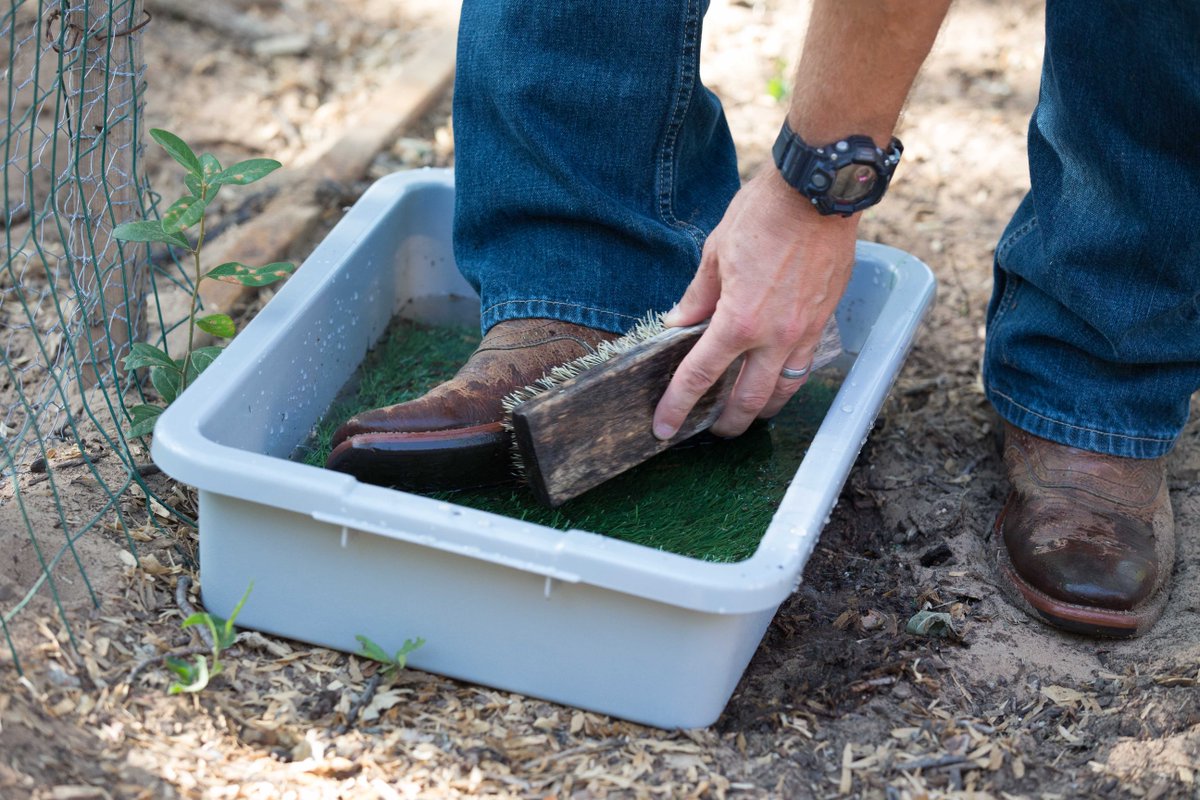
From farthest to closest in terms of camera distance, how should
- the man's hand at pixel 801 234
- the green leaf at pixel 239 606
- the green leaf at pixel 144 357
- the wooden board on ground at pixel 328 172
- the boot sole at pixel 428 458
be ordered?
the wooden board on ground at pixel 328 172
the green leaf at pixel 144 357
the boot sole at pixel 428 458
the green leaf at pixel 239 606
the man's hand at pixel 801 234

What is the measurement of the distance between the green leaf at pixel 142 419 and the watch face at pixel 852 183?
87 centimetres

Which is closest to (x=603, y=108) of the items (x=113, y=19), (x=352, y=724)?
(x=113, y=19)

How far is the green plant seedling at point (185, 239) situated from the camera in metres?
1.48

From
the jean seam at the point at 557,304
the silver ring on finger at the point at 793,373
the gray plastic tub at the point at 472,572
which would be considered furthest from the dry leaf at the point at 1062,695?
the jean seam at the point at 557,304

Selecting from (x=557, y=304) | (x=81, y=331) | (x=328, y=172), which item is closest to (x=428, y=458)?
(x=557, y=304)

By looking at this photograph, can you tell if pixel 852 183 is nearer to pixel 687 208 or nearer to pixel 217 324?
pixel 687 208

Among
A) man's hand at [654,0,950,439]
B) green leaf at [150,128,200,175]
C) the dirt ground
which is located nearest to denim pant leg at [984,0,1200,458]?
the dirt ground

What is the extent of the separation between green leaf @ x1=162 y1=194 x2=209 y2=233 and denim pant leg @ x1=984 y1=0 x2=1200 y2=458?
1.04 m

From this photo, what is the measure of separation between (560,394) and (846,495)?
0.59 m

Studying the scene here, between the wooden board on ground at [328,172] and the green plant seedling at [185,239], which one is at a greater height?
the green plant seedling at [185,239]

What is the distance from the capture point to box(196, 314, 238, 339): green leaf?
5.22 ft

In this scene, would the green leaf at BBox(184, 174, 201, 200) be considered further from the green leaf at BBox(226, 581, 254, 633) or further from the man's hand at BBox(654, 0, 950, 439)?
the man's hand at BBox(654, 0, 950, 439)

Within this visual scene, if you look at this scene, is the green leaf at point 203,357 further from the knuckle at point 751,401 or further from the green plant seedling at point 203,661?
the knuckle at point 751,401

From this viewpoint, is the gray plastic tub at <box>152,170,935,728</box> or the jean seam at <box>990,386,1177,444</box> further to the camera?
the jean seam at <box>990,386,1177,444</box>
